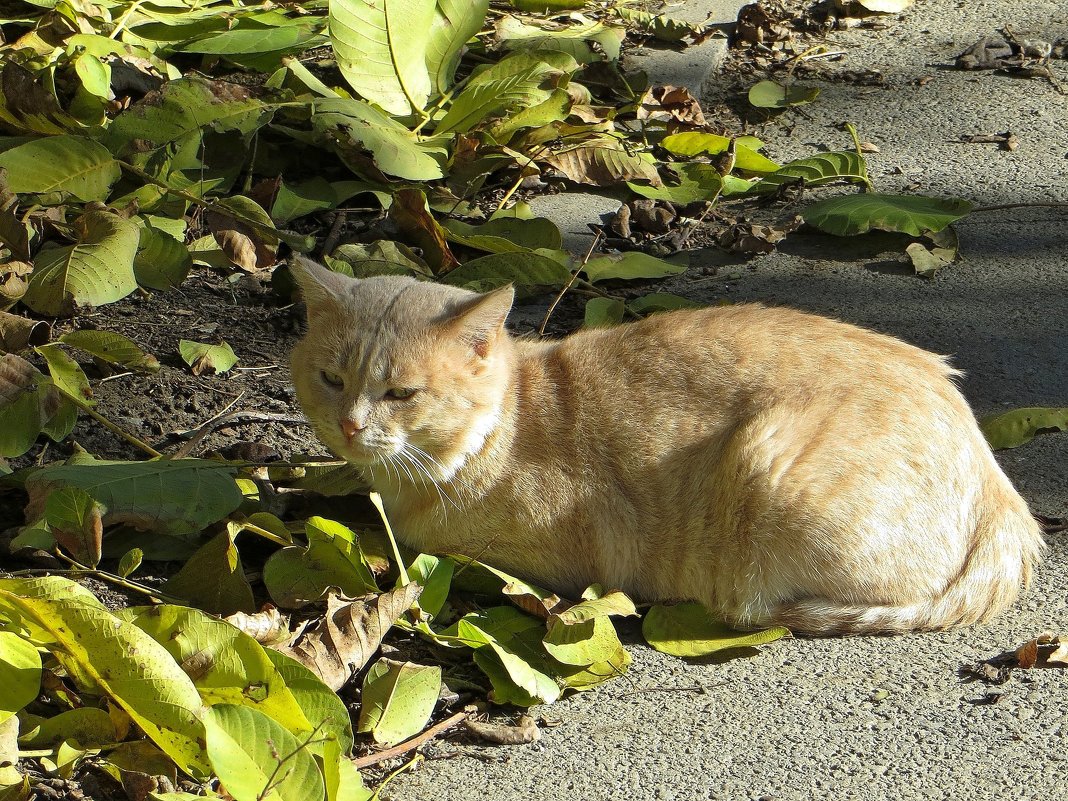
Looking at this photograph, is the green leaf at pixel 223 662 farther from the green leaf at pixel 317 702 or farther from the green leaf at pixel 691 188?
the green leaf at pixel 691 188

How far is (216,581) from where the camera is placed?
9.45 feet

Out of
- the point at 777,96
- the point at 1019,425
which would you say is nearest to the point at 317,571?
the point at 1019,425

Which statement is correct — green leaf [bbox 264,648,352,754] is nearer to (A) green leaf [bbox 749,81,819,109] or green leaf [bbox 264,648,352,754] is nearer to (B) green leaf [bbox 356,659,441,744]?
Result: (B) green leaf [bbox 356,659,441,744]

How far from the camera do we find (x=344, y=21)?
183 inches

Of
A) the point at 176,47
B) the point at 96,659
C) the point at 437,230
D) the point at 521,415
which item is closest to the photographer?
the point at 96,659

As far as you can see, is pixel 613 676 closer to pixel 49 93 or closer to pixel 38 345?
pixel 38 345

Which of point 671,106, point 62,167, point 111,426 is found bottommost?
point 111,426

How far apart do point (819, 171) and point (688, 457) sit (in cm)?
235

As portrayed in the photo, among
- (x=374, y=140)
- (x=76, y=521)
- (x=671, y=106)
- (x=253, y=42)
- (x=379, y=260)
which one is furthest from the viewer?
(x=671, y=106)

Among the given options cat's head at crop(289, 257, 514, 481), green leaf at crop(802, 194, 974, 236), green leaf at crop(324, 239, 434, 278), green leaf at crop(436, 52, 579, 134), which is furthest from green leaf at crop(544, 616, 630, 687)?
green leaf at crop(436, 52, 579, 134)

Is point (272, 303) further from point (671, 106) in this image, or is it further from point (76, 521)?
point (671, 106)

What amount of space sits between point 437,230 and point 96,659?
2423 millimetres

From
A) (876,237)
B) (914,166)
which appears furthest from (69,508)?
(914,166)

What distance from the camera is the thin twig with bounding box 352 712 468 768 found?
2459 millimetres
